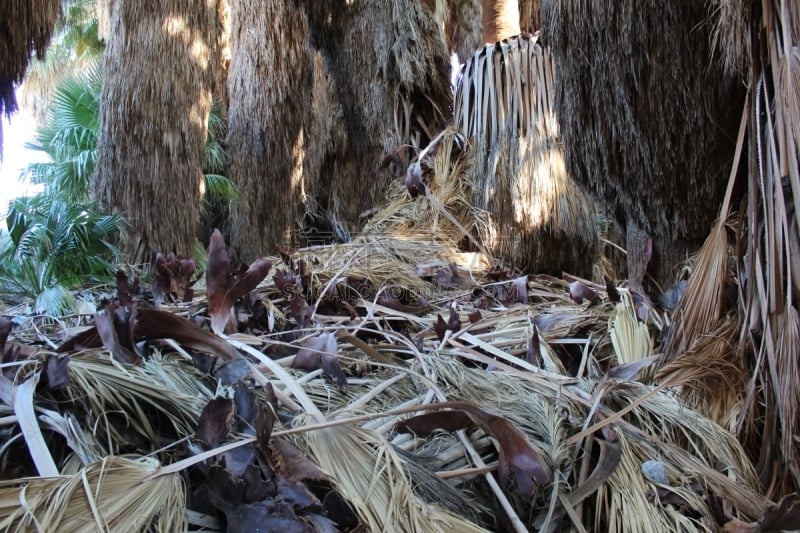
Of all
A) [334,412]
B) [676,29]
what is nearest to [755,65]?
[676,29]

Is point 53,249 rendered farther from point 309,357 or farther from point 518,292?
point 309,357

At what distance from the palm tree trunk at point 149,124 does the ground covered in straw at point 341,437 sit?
2.35 metres

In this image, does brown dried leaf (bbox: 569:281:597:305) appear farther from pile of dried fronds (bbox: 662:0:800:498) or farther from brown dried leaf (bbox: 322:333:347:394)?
brown dried leaf (bbox: 322:333:347:394)

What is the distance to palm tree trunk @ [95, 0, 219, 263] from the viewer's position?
3566 millimetres

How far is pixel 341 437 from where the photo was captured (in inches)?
33.8

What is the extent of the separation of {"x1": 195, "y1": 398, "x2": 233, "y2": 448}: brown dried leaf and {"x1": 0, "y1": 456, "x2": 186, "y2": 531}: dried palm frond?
8 cm

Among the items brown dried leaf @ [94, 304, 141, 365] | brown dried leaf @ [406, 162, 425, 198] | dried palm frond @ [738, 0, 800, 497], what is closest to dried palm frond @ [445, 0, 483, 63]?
brown dried leaf @ [406, 162, 425, 198]

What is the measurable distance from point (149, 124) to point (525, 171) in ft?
7.03

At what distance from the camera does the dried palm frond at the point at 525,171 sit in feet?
9.58

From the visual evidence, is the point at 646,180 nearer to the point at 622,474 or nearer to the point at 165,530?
the point at 622,474

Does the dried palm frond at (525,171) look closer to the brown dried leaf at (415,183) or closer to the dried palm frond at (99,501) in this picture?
the brown dried leaf at (415,183)

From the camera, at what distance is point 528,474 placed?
812 millimetres

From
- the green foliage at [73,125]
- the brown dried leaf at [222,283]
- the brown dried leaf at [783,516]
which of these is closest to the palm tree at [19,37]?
the brown dried leaf at [222,283]

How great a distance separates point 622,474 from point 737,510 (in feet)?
0.56
